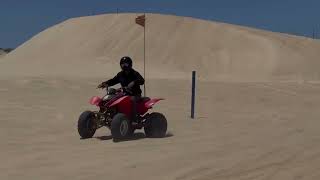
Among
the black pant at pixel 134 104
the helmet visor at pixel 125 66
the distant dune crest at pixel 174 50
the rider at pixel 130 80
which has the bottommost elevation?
the black pant at pixel 134 104

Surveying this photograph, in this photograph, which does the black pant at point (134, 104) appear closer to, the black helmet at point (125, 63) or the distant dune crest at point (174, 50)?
the black helmet at point (125, 63)

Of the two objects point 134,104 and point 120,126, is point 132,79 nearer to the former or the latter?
point 134,104

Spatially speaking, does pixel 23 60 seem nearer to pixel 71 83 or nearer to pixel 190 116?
pixel 71 83

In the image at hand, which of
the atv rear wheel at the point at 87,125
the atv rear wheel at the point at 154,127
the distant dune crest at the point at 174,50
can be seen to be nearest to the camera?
the atv rear wheel at the point at 87,125

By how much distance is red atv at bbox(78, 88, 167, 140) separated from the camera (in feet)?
35.3

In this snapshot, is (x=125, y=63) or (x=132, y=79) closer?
(x=125, y=63)

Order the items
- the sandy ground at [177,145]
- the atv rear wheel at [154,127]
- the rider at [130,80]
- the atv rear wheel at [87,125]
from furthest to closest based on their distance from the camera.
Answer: the atv rear wheel at [154,127]
the rider at [130,80]
the atv rear wheel at [87,125]
the sandy ground at [177,145]

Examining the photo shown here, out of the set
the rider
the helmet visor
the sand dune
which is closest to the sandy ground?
the sand dune

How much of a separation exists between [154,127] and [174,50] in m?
56.9

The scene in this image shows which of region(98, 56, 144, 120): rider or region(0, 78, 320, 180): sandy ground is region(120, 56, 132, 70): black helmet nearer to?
region(98, 56, 144, 120): rider

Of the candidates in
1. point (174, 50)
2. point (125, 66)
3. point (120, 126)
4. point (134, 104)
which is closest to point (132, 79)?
point (125, 66)

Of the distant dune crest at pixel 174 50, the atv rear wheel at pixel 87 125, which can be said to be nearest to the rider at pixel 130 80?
the atv rear wheel at pixel 87 125

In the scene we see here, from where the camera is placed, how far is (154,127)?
1136 cm

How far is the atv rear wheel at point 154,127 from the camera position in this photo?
11365 millimetres
